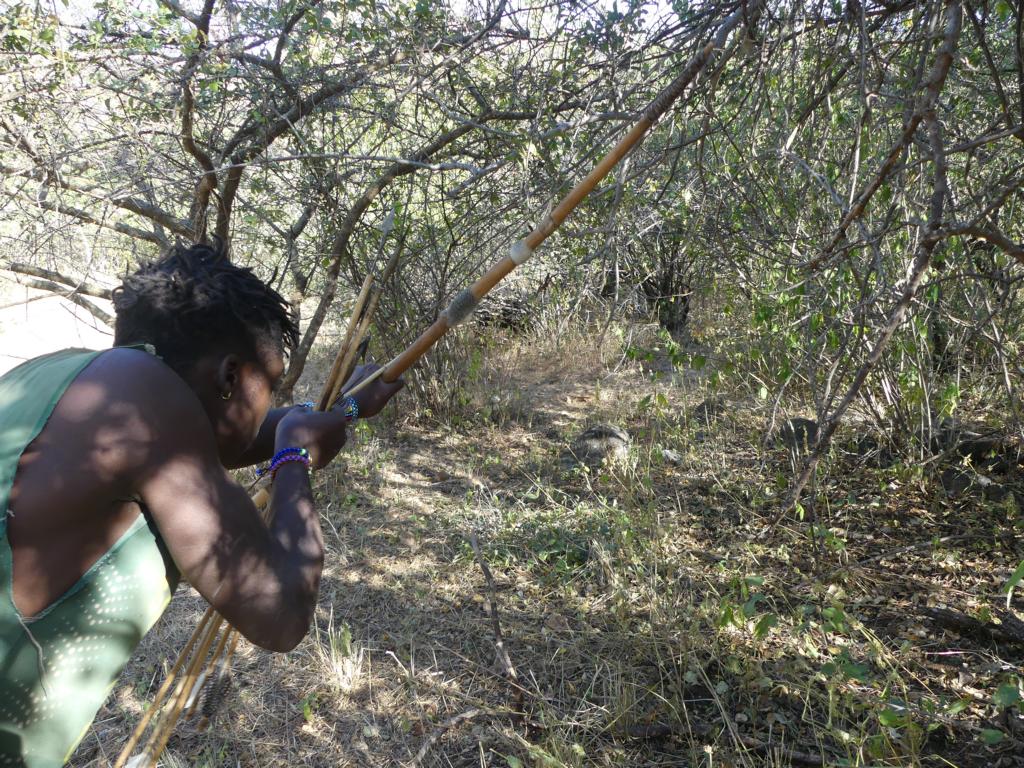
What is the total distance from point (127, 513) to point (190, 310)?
356 mm

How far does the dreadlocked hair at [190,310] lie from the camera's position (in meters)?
1.16

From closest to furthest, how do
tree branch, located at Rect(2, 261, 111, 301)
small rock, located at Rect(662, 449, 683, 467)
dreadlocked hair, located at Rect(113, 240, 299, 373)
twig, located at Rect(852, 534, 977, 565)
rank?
1. dreadlocked hair, located at Rect(113, 240, 299, 373)
2. twig, located at Rect(852, 534, 977, 565)
3. tree branch, located at Rect(2, 261, 111, 301)
4. small rock, located at Rect(662, 449, 683, 467)

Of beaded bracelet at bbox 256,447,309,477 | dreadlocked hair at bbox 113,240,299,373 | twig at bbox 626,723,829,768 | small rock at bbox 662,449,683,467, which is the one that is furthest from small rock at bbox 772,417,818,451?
dreadlocked hair at bbox 113,240,299,373

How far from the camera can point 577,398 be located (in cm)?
547

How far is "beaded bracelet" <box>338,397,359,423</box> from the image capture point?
1600 mm

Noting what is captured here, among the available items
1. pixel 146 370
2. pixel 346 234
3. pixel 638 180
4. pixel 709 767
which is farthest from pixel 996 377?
pixel 146 370

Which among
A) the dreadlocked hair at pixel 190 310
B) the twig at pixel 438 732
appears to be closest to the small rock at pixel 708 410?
the twig at pixel 438 732

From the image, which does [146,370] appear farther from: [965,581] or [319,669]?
[965,581]

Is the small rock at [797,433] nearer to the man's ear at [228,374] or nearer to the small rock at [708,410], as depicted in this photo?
the small rock at [708,410]

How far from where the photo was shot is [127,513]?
1.03 m

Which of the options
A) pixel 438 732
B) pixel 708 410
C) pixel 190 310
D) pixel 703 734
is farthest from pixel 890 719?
pixel 708 410

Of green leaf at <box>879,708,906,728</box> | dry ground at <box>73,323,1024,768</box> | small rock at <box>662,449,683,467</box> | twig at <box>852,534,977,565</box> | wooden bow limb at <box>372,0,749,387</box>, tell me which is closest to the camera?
wooden bow limb at <box>372,0,749,387</box>

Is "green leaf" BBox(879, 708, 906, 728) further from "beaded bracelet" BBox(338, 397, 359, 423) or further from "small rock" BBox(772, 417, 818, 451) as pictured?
"small rock" BBox(772, 417, 818, 451)

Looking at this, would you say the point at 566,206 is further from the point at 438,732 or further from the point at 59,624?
the point at 438,732
